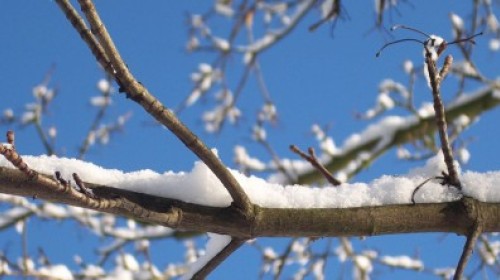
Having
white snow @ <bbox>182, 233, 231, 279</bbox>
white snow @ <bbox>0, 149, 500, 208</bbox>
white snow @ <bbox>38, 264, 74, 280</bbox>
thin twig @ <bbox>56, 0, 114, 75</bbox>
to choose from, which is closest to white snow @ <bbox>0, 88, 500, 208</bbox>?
Result: white snow @ <bbox>0, 149, 500, 208</bbox>

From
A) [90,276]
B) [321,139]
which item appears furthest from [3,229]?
[321,139]

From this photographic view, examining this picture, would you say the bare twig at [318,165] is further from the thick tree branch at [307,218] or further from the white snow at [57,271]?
the white snow at [57,271]

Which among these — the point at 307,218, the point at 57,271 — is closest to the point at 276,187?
the point at 307,218

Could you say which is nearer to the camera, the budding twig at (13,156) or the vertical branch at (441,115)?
the budding twig at (13,156)

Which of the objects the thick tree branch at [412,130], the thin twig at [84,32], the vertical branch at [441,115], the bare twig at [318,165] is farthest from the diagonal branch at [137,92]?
the thick tree branch at [412,130]

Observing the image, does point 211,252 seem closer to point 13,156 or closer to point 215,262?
point 215,262

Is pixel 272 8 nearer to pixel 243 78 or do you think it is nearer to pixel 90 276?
pixel 243 78

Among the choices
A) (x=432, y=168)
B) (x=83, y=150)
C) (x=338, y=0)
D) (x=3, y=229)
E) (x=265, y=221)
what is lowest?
(x=265, y=221)
